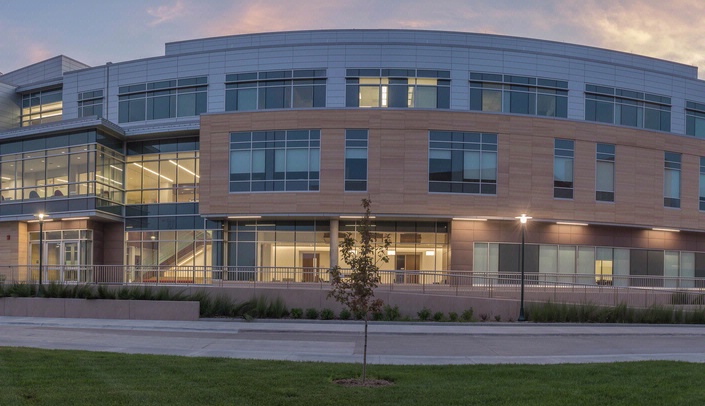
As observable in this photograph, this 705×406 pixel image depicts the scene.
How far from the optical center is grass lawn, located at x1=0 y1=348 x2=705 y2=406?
897 cm

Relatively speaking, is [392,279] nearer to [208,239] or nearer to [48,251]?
[208,239]

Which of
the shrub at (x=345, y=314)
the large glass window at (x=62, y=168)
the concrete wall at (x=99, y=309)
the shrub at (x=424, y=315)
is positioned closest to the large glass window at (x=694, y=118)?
the shrub at (x=424, y=315)

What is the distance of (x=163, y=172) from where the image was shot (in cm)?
3756

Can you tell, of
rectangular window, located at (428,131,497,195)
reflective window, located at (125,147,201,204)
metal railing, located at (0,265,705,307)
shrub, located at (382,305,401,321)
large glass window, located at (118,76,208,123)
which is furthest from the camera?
large glass window, located at (118,76,208,123)

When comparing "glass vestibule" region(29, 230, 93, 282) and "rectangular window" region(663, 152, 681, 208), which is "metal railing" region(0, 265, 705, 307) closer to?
"glass vestibule" region(29, 230, 93, 282)

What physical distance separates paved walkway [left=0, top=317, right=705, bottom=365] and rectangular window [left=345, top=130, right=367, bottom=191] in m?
12.0

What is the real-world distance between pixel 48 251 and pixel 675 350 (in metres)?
33.5

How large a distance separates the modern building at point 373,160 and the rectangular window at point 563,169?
0.08 meters

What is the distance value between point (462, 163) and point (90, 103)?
24.6 metres

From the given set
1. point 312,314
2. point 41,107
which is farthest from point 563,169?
point 41,107

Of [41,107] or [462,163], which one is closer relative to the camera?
[462,163]

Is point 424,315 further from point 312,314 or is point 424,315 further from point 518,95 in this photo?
point 518,95

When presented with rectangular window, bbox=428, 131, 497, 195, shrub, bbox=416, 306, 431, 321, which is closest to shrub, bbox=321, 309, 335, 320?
shrub, bbox=416, 306, 431, 321

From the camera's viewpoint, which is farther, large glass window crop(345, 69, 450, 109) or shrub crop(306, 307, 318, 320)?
large glass window crop(345, 69, 450, 109)
